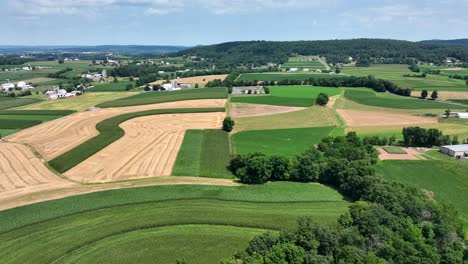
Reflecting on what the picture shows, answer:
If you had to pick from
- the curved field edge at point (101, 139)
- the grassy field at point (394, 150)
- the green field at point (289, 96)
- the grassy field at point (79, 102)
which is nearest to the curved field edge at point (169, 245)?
the curved field edge at point (101, 139)

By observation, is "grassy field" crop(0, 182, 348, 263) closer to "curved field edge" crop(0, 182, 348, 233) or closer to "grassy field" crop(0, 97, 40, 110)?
"curved field edge" crop(0, 182, 348, 233)

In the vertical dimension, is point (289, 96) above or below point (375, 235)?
above

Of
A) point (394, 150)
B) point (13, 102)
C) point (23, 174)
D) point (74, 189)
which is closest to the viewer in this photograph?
point (74, 189)

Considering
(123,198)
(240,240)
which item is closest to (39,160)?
(123,198)

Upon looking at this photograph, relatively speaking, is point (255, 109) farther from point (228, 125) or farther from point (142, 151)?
point (142, 151)

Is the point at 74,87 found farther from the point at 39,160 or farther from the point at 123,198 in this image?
the point at 123,198

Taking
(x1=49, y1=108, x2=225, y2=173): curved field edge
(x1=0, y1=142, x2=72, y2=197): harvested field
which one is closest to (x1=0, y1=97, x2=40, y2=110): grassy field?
(x1=49, y1=108, x2=225, y2=173): curved field edge

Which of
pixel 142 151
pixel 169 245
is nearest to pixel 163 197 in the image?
pixel 169 245
